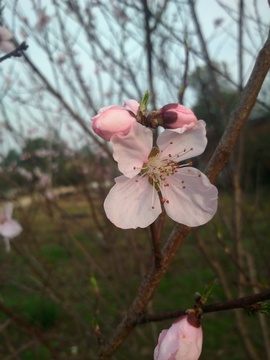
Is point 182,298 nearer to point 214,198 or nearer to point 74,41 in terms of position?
point 74,41

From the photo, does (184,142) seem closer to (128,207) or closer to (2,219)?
(128,207)

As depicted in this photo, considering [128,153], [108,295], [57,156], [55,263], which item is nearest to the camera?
[128,153]

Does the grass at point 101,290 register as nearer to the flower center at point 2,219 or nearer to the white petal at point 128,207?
the flower center at point 2,219

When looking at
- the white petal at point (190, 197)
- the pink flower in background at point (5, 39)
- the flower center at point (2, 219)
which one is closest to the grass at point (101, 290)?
the flower center at point (2, 219)

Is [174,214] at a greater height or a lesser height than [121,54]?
lesser

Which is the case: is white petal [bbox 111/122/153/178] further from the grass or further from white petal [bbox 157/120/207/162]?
the grass

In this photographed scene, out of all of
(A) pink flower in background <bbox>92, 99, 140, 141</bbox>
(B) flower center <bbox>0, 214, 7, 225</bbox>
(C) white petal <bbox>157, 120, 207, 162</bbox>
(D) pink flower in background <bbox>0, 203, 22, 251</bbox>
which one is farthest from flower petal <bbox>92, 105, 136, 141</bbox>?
(B) flower center <bbox>0, 214, 7, 225</bbox>

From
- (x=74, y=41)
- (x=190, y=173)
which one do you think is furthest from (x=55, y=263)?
(x=190, y=173)

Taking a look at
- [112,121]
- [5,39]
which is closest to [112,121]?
[112,121]
